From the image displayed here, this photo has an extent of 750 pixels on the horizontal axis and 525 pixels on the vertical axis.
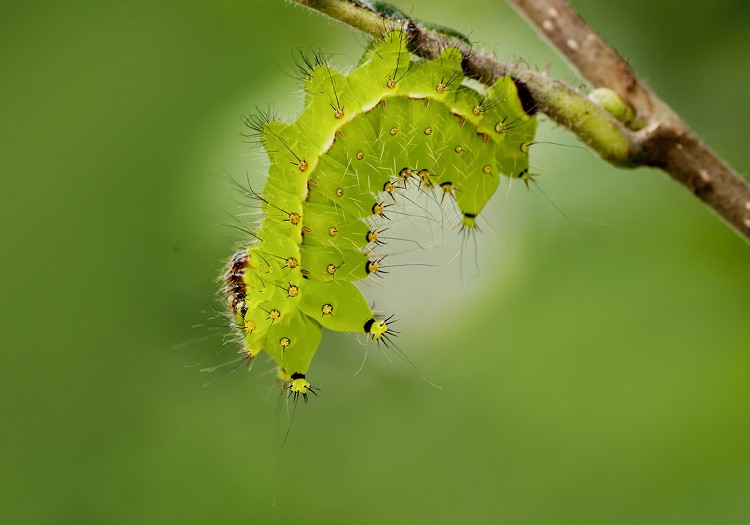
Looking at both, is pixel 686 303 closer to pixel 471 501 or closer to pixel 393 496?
pixel 471 501

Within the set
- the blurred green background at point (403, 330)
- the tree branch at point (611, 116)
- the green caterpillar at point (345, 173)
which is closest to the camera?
the tree branch at point (611, 116)

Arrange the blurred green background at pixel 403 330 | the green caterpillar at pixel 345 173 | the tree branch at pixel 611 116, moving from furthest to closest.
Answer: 1. the blurred green background at pixel 403 330
2. the green caterpillar at pixel 345 173
3. the tree branch at pixel 611 116

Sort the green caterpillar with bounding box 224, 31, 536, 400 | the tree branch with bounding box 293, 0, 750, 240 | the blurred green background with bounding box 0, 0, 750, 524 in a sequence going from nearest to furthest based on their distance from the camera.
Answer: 1. the tree branch with bounding box 293, 0, 750, 240
2. the green caterpillar with bounding box 224, 31, 536, 400
3. the blurred green background with bounding box 0, 0, 750, 524

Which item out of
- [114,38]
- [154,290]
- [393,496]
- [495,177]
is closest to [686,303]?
[495,177]

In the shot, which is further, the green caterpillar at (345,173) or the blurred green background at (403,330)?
the blurred green background at (403,330)

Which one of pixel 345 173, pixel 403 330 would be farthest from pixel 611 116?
pixel 403 330

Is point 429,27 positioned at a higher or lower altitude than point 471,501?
higher
